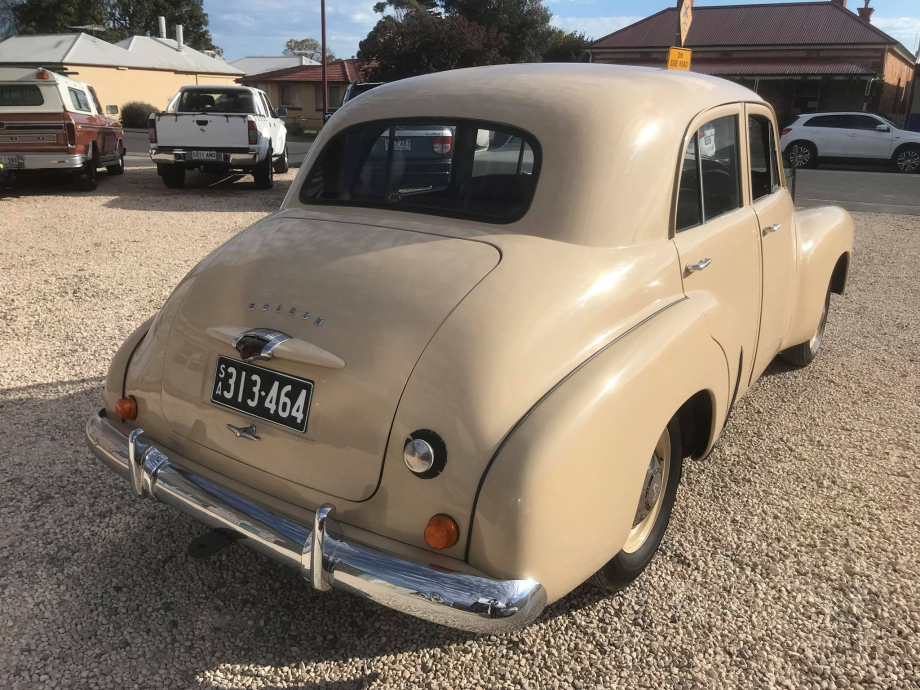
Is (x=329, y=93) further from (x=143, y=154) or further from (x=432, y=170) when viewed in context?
(x=432, y=170)

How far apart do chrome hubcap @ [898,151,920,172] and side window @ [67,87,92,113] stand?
19114 mm

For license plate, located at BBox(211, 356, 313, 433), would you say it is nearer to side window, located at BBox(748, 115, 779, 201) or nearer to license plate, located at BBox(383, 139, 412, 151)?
license plate, located at BBox(383, 139, 412, 151)

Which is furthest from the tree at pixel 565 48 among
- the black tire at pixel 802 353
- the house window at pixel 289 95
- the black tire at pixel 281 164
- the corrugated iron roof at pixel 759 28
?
the black tire at pixel 802 353

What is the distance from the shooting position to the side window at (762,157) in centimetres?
362

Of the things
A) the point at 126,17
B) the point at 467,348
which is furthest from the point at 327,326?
the point at 126,17

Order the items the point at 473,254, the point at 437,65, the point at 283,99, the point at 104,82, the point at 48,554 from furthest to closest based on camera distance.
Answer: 1. the point at 283,99
2. the point at 104,82
3. the point at 437,65
4. the point at 48,554
5. the point at 473,254

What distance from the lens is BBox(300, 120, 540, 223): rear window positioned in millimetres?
2740

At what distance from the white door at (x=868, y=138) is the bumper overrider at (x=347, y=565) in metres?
20.9

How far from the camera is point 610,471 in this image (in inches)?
83.5

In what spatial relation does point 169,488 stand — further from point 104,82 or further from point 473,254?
point 104,82

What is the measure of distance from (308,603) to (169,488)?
0.69 meters

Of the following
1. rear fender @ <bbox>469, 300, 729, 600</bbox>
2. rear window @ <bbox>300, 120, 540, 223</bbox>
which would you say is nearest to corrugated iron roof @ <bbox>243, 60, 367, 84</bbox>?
rear window @ <bbox>300, 120, 540, 223</bbox>

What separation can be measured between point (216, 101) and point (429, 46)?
17.5m

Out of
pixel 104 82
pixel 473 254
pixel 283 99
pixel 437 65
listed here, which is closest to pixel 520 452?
pixel 473 254
